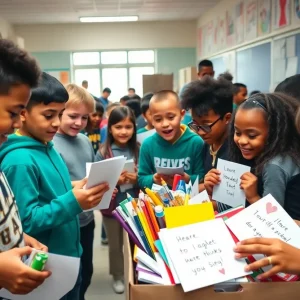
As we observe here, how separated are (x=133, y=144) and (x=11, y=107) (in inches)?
66.7

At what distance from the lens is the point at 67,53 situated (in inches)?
434

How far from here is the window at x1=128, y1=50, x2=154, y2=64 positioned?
37.3 feet

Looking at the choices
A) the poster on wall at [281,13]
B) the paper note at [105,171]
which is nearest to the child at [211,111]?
the paper note at [105,171]

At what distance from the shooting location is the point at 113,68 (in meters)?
11.5

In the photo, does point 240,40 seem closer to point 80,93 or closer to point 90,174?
point 80,93

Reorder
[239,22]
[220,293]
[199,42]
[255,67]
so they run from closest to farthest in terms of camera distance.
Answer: [220,293] < [255,67] < [239,22] < [199,42]

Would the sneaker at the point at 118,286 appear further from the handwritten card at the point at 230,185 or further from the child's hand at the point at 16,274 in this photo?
the child's hand at the point at 16,274

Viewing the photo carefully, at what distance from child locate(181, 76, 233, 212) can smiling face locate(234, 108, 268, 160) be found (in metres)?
0.38

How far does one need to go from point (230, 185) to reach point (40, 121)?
0.72m

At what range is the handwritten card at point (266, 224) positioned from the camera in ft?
3.10

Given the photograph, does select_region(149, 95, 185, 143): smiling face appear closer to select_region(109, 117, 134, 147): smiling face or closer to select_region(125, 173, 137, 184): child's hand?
select_region(125, 173, 137, 184): child's hand

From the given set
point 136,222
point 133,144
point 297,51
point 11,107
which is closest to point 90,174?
point 136,222

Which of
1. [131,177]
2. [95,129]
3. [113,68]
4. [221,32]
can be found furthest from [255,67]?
[113,68]

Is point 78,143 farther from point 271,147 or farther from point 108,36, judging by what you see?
point 108,36
